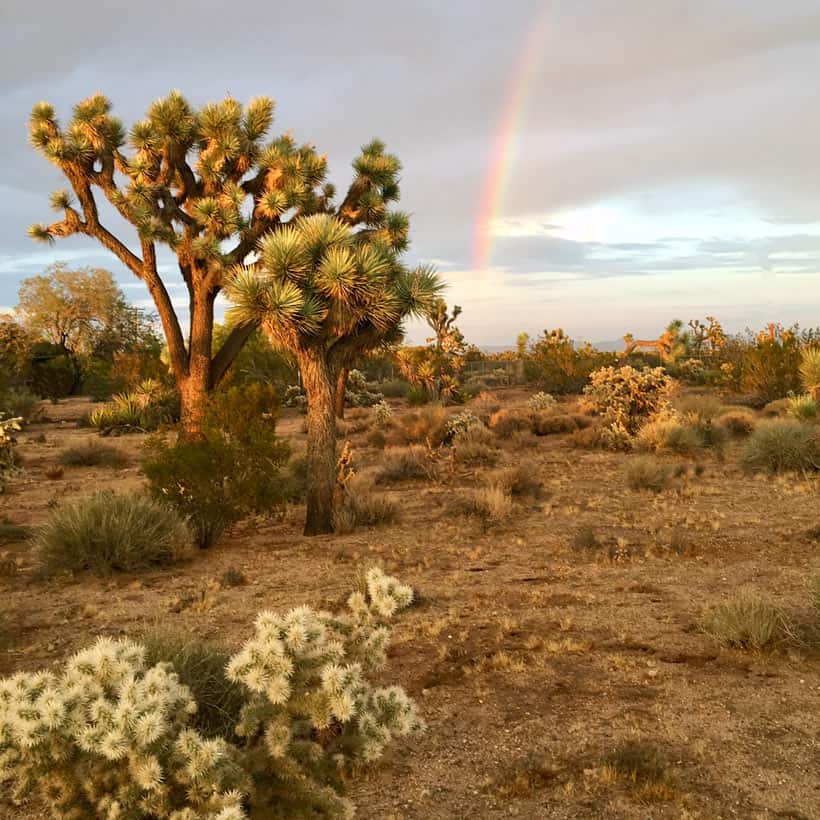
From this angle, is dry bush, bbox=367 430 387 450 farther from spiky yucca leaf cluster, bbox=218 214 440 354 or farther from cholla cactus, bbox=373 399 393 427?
spiky yucca leaf cluster, bbox=218 214 440 354

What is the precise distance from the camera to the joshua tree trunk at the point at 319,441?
10688 millimetres

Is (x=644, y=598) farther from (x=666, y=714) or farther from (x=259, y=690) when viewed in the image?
(x=259, y=690)

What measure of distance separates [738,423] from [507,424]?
625 centimetres

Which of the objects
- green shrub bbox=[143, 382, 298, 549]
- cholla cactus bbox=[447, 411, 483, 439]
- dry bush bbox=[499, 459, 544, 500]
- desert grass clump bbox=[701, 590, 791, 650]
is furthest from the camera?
cholla cactus bbox=[447, 411, 483, 439]

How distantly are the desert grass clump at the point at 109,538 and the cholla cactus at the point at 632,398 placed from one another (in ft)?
41.4

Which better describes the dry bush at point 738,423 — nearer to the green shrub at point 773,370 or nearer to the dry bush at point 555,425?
the dry bush at point 555,425

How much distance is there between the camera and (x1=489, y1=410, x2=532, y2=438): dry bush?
20828mm

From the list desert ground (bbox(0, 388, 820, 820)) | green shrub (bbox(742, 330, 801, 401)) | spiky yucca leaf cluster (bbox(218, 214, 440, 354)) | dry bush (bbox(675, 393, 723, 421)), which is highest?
spiky yucca leaf cluster (bbox(218, 214, 440, 354))

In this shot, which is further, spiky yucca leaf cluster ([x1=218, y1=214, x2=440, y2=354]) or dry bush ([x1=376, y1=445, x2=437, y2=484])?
dry bush ([x1=376, y1=445, x2=437, y2=484])

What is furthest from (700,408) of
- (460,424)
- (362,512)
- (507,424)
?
(362,512)

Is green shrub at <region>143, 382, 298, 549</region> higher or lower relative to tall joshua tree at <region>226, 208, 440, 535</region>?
lower

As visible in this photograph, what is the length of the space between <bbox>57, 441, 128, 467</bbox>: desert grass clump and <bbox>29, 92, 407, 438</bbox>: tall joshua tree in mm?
3359

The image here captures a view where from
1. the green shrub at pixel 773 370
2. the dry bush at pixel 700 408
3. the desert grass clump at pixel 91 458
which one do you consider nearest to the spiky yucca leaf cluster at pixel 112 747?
the desert grass clump at pixel 91 458

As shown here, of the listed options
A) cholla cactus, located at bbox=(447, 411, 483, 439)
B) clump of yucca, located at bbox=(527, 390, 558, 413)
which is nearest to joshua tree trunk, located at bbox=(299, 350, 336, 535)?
cholla cactus, located at bbox=(447, 411, 483, 439)
